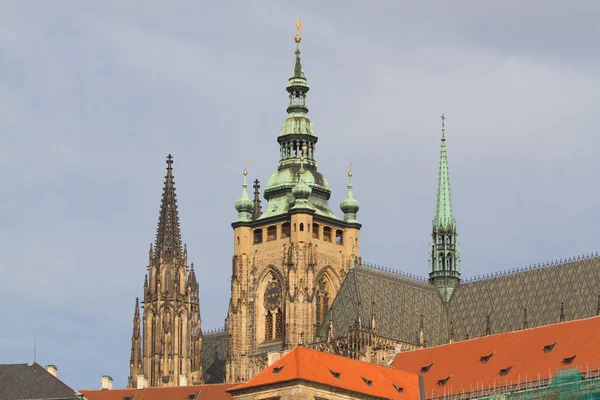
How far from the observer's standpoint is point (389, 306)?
13112cm

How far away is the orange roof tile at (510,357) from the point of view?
108 metres

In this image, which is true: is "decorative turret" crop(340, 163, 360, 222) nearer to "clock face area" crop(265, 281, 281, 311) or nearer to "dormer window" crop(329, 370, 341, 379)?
"clock face area" crop(265, 281, 281, 311)

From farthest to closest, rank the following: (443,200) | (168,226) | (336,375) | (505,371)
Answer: (168,226), (443,200), (505,371), (336,375)

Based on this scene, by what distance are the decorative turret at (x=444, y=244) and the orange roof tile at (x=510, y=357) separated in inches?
795

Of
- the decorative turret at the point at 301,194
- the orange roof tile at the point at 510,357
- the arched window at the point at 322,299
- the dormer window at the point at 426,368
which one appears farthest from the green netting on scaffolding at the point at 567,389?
the decorative turret at the point at 301,194

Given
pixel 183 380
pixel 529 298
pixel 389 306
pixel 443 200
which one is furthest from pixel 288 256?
pixel 529 298

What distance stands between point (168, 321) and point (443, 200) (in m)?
22.9

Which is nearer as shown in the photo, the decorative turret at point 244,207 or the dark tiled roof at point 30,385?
the dark tiled roof at point 30,385

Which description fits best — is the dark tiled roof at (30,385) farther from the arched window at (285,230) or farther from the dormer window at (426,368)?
the arched window at (285,230)

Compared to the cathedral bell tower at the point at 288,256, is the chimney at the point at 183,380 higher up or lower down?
lower down

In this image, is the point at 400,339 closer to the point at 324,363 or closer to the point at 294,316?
the point at 294,316

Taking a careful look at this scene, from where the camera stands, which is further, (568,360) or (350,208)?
(350,208)

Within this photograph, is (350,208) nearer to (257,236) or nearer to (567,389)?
(257,236)

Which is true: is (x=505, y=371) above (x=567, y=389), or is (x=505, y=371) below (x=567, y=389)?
above
